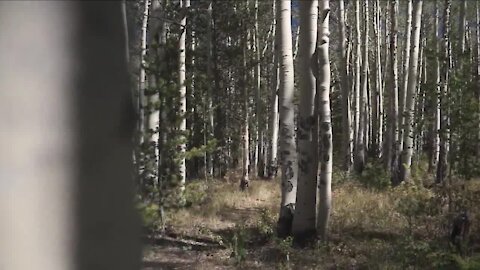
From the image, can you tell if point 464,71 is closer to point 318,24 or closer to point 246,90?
point 318,24

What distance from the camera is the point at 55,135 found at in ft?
2.17

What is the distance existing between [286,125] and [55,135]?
18.2 feet

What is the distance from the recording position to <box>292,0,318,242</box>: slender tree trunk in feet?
19.1

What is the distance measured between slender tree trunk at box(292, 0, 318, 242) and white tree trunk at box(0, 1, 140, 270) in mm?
5213

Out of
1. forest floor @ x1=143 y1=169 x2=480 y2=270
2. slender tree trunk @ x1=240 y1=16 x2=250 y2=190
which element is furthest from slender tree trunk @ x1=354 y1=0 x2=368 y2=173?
forest floor @ x1=143 y1=169 x2=480 y2=270

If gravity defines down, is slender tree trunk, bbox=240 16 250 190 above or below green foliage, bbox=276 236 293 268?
above

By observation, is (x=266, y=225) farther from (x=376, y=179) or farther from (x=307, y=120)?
(x=376, y=179)

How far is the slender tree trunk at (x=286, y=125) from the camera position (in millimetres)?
6168

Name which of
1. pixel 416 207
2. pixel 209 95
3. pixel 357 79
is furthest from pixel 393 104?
pixel 416 207

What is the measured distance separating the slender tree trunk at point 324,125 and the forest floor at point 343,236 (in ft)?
1.20

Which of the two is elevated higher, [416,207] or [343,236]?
[416,207]

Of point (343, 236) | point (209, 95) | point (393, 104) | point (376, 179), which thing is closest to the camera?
point (343, 236)

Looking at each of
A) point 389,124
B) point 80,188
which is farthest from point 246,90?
point 80,188

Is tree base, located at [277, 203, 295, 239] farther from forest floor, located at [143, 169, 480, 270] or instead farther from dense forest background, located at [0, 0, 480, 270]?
forest floor, located at [143, 169, 480, 270]
